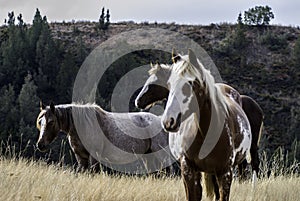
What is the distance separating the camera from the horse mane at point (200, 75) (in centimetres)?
383

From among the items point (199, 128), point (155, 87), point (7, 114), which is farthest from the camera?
point (7, 114)

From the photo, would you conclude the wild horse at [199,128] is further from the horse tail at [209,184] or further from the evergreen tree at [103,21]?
the evergreen tree at [103,21]

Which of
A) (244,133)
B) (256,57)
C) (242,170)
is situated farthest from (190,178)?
(256,57)

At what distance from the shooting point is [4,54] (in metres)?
32.0

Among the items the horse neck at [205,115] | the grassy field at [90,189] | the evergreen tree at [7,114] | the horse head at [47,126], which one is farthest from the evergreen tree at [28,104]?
the horse neck at [205,115]

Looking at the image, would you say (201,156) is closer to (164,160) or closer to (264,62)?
(164,160)

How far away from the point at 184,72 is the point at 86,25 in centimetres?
4572

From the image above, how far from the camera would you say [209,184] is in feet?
17.4

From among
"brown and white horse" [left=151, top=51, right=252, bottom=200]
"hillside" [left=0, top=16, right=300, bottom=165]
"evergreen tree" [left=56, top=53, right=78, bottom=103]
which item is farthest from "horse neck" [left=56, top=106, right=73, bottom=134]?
"evergreen tree" [left=56, top=53, right=78, bottom=103]

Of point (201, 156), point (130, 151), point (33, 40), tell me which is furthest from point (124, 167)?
point (33, 40)

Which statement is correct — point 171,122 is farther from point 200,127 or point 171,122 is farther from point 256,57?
point 256,57

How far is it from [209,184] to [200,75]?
171 cm

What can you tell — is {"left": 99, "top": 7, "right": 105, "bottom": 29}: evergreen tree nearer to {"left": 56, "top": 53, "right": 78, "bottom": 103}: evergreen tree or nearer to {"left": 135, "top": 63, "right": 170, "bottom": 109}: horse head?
{"left": 56, "top": 53, "right": 78, "bottom": 103}: evergreen tree

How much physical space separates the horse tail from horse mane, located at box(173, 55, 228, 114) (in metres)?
1.08
